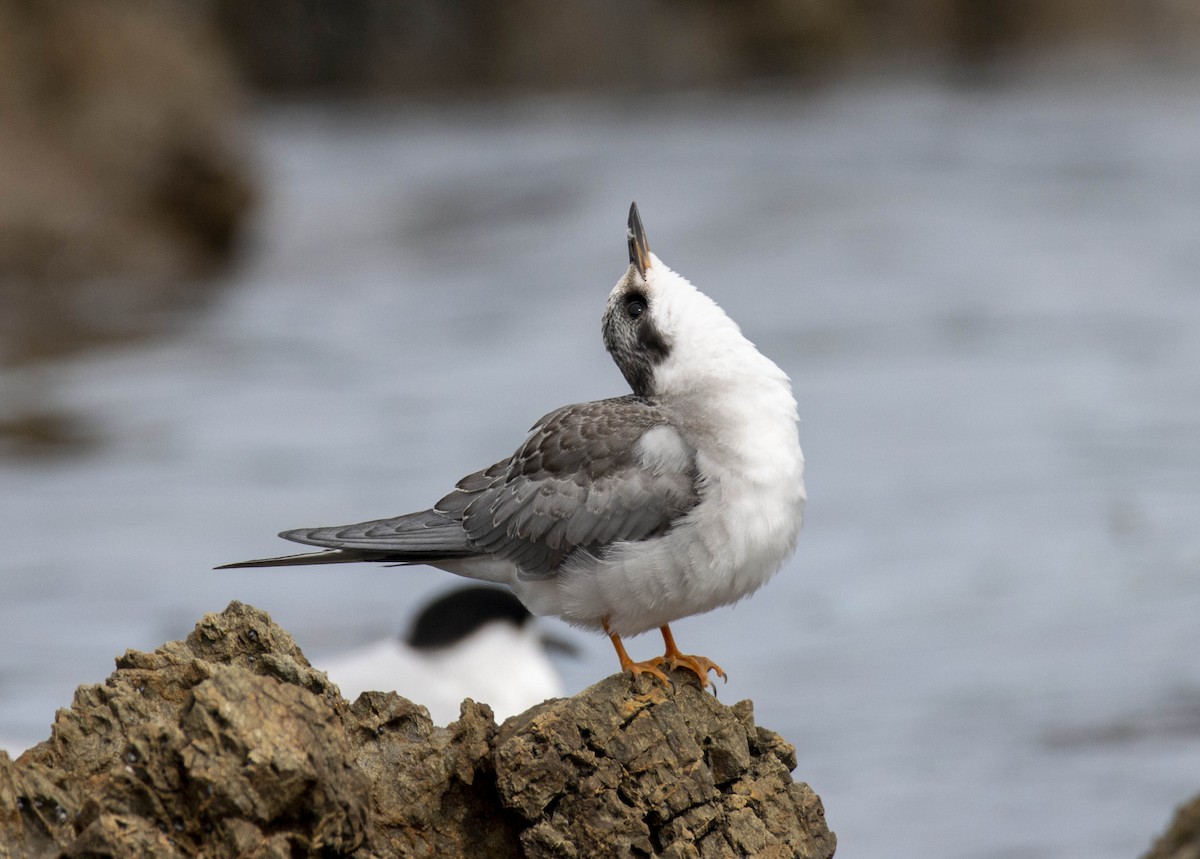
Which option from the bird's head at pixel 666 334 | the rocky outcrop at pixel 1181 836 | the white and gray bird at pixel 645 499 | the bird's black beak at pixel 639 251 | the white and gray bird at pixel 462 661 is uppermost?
the white and gray bird at pixel 462 661

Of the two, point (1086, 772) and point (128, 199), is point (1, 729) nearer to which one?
point (1086, 772)

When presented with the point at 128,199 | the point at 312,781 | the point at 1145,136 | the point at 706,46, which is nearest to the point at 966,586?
the point at 312,781

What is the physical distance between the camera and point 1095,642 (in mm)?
10930

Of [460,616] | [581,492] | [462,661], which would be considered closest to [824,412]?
[460,616]


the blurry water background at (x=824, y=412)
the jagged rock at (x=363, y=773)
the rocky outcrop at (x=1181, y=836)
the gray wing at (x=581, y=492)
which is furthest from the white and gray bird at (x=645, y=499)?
the blurry water background at (x=824, y=412)

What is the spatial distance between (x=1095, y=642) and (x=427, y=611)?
4.21 meters

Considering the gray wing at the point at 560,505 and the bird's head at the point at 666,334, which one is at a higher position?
the bird's head at the point at 666,334

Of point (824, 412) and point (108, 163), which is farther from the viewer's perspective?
point (108, 163)

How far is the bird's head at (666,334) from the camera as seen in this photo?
5094 millimetres

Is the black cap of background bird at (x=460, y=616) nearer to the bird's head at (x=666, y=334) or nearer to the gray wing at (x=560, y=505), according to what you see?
the gray wing at (x=560, y=505)

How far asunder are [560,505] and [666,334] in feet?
1.94

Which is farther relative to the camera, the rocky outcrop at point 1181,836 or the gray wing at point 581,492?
the gray wing at point 581,492

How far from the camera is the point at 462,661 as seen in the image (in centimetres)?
984

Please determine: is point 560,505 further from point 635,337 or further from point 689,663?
point 689,663
